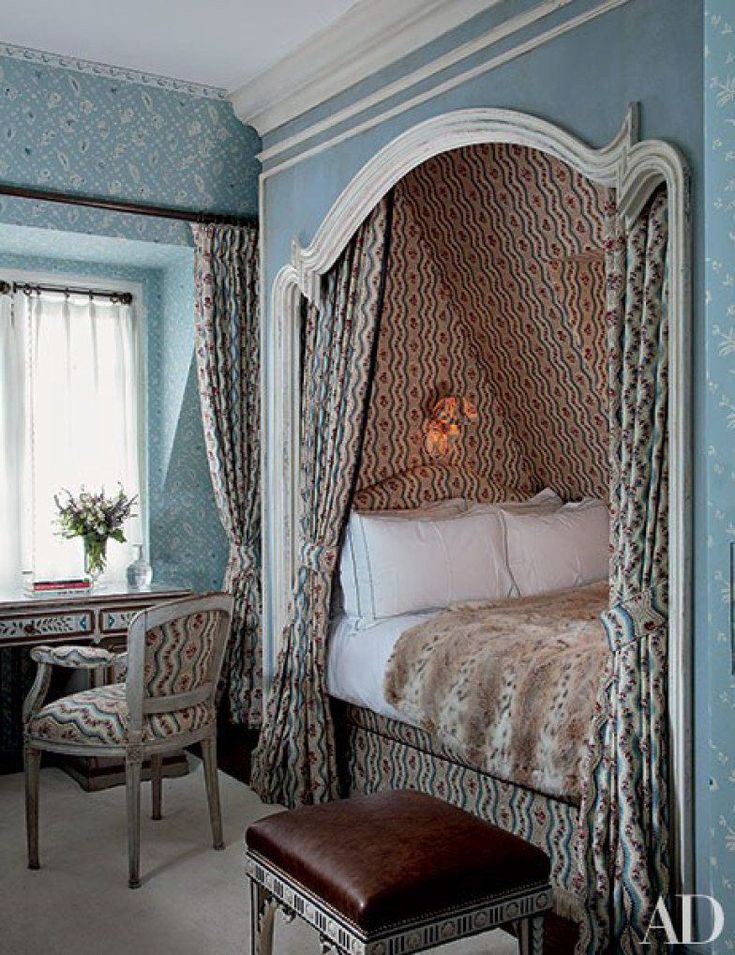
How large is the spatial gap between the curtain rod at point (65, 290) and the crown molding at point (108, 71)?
3.55 ft

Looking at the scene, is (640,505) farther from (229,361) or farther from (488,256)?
(229,361)

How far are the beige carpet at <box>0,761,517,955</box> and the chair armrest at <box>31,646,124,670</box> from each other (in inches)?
25.4

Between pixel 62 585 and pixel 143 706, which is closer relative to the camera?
pixel 143 706

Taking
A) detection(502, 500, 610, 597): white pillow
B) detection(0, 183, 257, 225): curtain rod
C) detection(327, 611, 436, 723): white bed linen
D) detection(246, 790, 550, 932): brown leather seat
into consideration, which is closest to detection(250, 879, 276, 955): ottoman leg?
detection(246, 790, 550, 932): brown leather seat

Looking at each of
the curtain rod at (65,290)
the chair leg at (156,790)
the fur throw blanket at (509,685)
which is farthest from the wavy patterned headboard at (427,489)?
the curtain rod at (65,290)

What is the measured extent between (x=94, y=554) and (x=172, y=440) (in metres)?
0.73

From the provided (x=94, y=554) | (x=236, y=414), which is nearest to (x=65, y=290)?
(x=236, y=414)

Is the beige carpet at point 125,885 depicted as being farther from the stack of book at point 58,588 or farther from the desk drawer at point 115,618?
the stack of book at point 58,588

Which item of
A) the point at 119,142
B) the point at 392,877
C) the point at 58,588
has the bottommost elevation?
the point at 392,877

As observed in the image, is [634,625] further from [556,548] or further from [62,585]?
[62,585]

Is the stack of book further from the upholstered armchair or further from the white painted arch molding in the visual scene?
the upholstered armchair

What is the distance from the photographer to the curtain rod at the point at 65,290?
16.6ft

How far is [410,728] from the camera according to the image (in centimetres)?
388

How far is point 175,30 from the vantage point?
13.6 feet
